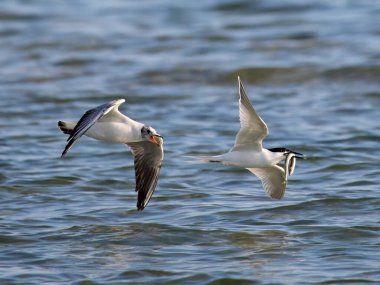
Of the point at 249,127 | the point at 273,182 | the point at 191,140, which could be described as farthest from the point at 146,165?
the point at 191,140

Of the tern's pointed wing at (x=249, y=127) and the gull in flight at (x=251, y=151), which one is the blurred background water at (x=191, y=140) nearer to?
the gull in flight at (x=251, y=151)

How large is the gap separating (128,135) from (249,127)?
1132 millimetres

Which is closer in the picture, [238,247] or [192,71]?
[238,247]

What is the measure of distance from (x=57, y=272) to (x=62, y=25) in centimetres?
1407

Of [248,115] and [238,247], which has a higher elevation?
[248,115]

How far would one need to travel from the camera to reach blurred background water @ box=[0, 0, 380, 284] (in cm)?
834

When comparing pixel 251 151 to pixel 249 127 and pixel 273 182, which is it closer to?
pixel 249 127

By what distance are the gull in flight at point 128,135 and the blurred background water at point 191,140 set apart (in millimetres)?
285

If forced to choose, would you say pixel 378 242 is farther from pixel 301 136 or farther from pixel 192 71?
pixel 192 71

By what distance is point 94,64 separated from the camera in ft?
58.6

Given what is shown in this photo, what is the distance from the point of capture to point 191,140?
1297 cm

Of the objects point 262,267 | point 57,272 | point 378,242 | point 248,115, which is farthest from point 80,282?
point 378,242

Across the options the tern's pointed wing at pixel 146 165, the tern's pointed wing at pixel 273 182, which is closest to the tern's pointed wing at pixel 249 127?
the tern's pointed wing at pixel 273 182

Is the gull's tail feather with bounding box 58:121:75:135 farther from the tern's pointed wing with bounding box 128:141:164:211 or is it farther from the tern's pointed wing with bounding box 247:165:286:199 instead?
the tern's pointed wing with bounding box 247:165:286:199
